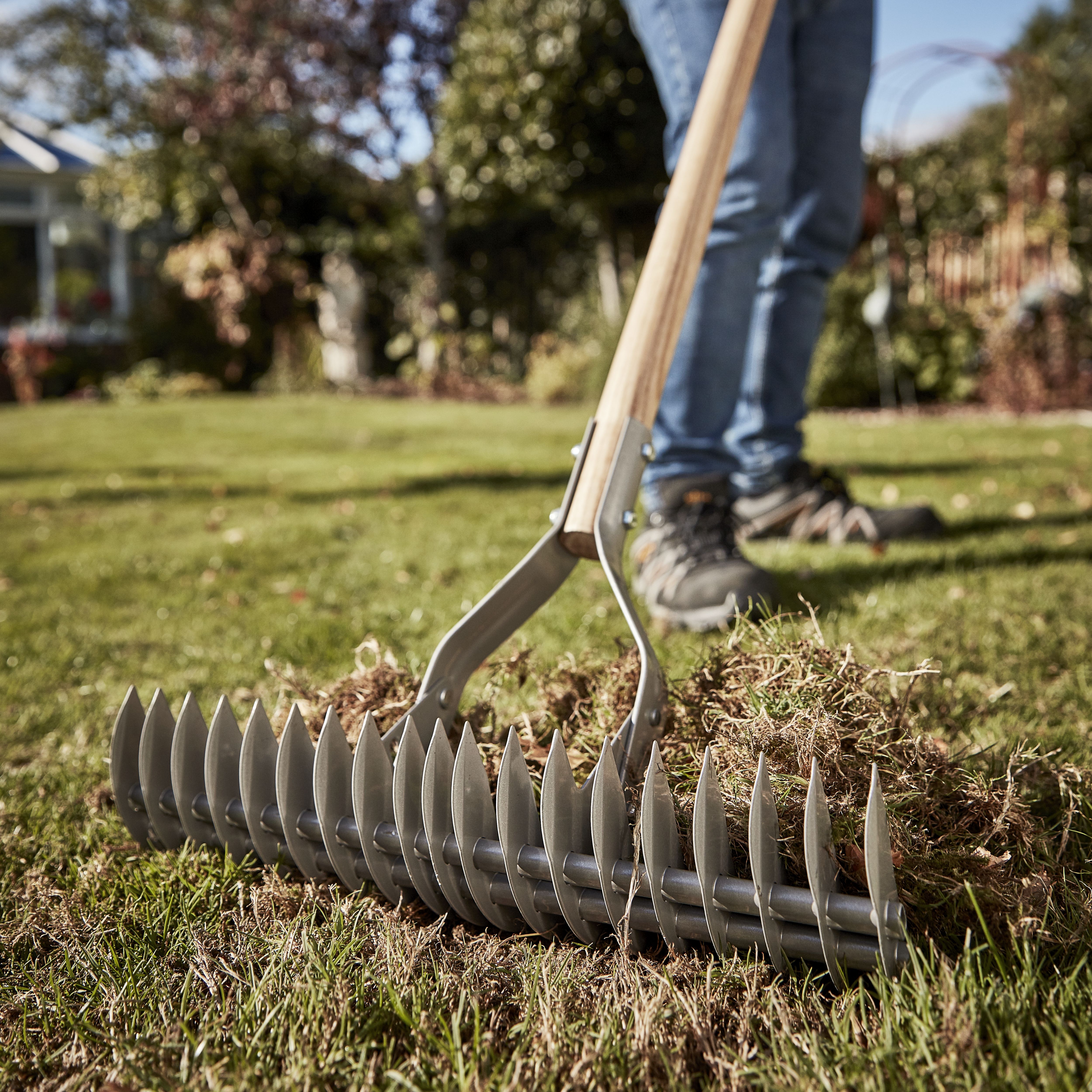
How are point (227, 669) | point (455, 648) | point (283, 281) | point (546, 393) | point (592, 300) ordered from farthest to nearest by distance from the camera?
1. point (283, 281)
2. point (592, 300)
3. point (546, 393)
4. point (227, 669)
5. point (455, 648)

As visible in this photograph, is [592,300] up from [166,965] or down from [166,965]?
up

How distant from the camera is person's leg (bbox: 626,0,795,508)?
2191mm

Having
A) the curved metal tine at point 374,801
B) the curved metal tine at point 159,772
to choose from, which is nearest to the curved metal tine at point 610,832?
the curved metal tine at point 374,801

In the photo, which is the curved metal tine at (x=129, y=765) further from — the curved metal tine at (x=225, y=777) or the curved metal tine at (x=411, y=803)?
the curved metal tine at (x=411, y=803)

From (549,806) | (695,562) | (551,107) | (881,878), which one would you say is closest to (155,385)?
(551,107)

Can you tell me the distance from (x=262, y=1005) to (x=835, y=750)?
75cm

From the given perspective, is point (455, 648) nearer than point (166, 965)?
No

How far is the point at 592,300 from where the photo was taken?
13.0 metres

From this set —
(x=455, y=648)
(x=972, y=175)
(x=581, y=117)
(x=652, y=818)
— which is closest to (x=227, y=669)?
(x=455, y=648)

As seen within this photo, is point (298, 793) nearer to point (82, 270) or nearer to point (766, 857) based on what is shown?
point (766, 857)

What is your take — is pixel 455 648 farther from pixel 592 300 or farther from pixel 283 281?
pixel 283 281

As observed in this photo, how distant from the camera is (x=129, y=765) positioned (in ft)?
4.34

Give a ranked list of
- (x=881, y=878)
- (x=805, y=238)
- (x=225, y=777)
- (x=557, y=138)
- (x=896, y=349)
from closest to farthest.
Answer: (x=881, y=878) → (x=225, y=777) → (x=805, y=238) → (x=896, y=349) → (x=557, y=138)

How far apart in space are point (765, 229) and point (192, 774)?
1858mm
